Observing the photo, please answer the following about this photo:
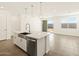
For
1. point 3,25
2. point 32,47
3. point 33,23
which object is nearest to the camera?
point 32,47

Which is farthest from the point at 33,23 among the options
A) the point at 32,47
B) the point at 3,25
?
the point at 3,25

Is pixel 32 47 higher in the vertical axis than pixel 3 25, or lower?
lower

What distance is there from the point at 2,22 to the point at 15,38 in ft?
5.14

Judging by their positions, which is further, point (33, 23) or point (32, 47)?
point (33, 23)

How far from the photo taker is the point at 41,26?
4434 millimetres

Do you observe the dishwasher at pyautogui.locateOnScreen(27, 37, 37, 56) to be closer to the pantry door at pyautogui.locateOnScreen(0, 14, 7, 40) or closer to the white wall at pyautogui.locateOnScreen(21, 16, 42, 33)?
the white wall at pyautogui.locateOnScreen(21, 16, 42, 33)

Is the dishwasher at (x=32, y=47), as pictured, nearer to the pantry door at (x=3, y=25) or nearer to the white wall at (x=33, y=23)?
the white wall at (x=33, y=23)

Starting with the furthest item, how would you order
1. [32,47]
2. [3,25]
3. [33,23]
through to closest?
[3,25] < [33,23] < [32,47]

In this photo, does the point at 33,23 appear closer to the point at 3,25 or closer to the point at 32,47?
the point at 32,47

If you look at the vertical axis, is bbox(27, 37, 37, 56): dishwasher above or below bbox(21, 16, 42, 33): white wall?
below

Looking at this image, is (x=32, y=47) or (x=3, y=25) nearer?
(x=32, y=47)

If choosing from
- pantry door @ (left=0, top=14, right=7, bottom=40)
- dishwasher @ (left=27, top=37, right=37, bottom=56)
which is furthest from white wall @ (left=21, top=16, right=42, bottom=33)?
pantry door @ (left=0, top=14, right=7, bottom=40)

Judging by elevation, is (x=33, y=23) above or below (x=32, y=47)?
above

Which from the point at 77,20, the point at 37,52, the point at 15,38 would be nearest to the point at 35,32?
the point at 37,52
